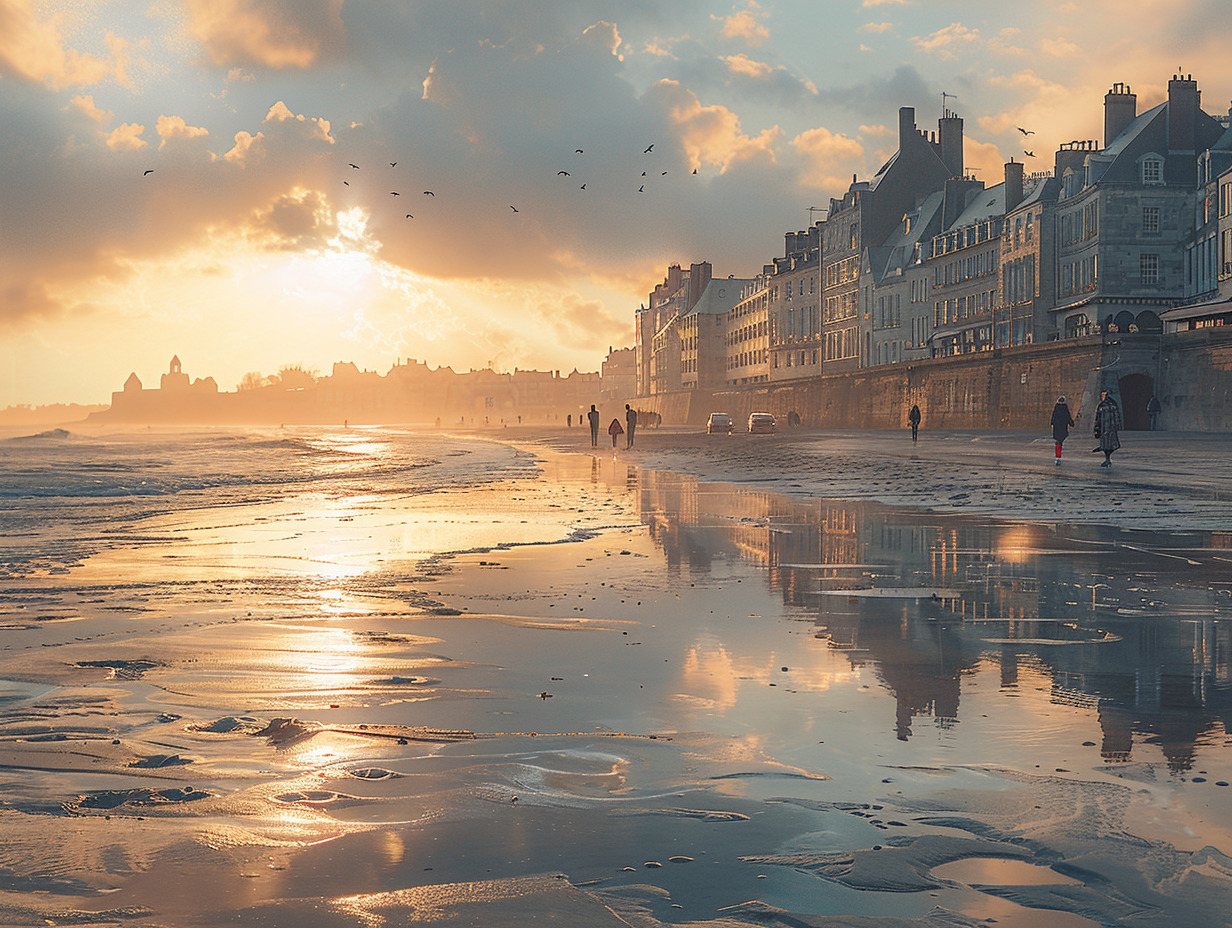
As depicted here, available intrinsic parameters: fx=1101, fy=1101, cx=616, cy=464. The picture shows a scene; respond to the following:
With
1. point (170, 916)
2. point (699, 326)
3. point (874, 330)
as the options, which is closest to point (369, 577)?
point (170, 916)

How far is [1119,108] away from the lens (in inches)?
2484

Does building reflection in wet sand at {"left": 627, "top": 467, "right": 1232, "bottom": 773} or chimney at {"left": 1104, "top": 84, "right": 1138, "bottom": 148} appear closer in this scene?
building reflection in wet sand at {"left": 627, "top": 467, "right": 1232, "bottom": 773}

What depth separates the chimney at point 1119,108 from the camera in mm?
62969

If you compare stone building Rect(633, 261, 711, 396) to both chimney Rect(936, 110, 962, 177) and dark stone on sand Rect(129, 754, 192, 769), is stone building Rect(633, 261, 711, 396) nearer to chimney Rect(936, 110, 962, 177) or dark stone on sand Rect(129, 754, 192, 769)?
chimney Rect(936, 110, 962, 177)

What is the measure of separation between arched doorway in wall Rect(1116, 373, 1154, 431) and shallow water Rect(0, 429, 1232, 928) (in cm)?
3555

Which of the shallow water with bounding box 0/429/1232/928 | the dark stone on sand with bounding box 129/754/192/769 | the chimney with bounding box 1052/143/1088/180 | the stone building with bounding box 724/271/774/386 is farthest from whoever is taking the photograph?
the stone building with bounding box 724/271/774/386

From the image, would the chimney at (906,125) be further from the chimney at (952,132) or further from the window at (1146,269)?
the window at (1146,269)

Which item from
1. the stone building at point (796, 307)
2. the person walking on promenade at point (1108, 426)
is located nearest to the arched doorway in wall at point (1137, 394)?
the person walking on promenade at point (1108, 426)

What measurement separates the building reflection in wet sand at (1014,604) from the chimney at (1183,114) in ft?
171

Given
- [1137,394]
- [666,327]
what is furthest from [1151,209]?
[666,327]

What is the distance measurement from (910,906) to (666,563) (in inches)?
359

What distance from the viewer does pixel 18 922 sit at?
3283mm

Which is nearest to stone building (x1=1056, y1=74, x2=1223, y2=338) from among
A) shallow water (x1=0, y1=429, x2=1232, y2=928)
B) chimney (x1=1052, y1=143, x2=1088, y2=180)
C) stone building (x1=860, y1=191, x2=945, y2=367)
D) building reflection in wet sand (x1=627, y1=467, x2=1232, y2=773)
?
chimney (x1=1052, y1=143, x2=1088, y2=180)

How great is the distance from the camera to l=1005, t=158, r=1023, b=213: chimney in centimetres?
7069
